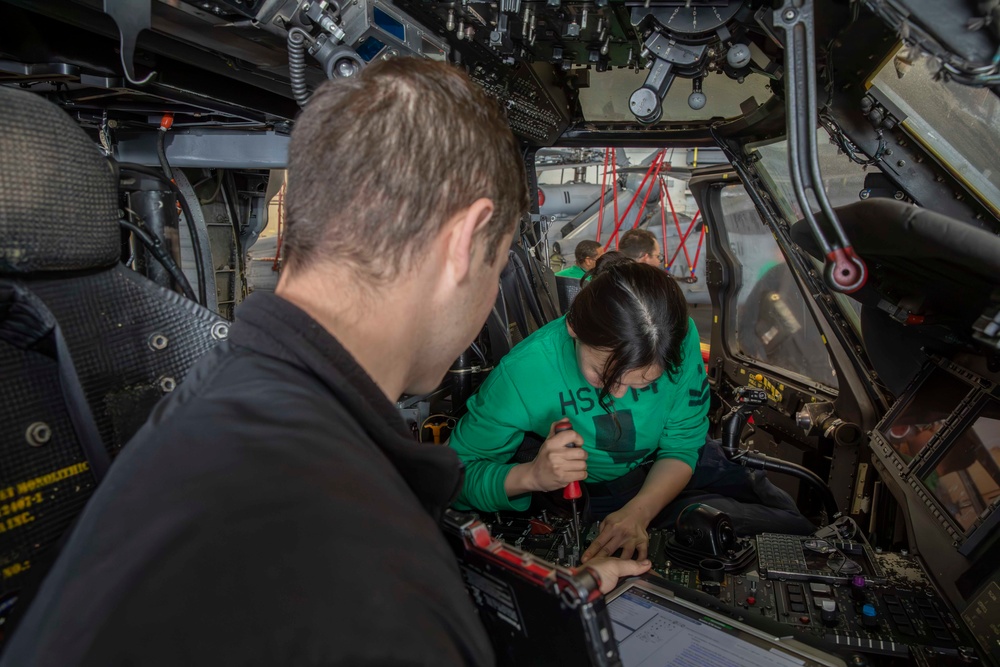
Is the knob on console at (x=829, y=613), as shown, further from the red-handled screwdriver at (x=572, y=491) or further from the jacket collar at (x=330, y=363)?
the jacket collar at (x=330, y=363)

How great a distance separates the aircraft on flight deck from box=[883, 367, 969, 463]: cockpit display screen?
0.5 inches

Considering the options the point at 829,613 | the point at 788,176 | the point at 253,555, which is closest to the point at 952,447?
the point at 829,613

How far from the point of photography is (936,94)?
1978 millimetres

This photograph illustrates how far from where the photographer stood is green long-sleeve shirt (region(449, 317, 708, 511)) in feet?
6.66

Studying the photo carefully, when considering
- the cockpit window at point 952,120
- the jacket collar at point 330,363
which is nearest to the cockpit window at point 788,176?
the cockpit window at point 952,120

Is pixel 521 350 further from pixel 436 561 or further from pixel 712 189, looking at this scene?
pixel 712 189

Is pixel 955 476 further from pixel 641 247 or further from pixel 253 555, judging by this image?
pixel 641 247

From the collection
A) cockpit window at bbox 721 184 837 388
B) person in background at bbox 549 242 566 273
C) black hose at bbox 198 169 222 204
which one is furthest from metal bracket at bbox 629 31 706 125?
person in background at bbox 549 242 566 273

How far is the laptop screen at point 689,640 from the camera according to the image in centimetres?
116

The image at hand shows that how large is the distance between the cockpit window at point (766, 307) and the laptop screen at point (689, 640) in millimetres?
A: 2304

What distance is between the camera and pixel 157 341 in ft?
3.41

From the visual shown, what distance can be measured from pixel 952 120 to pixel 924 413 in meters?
0.94

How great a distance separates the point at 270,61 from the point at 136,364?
56.3 inches

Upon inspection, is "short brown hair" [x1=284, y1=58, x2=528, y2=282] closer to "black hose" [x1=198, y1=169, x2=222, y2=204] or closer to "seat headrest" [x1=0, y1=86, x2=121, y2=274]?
"seat headrest" [x1=0, y1=86, x2=121, y2=274]
